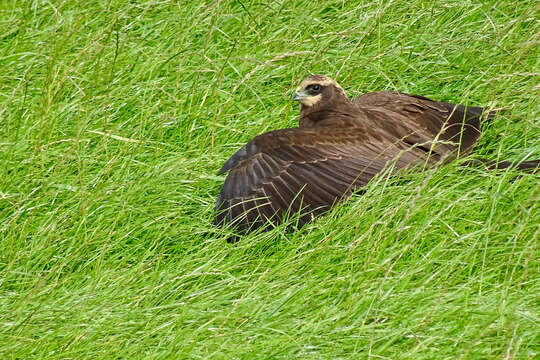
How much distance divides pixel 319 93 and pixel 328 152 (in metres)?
0.70

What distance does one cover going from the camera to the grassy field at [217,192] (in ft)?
13.3

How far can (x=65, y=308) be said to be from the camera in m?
4.38

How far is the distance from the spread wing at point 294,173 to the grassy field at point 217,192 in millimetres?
179

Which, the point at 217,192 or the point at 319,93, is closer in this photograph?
the point at 217,192

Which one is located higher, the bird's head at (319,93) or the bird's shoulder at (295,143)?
the bird's head at (319,93)

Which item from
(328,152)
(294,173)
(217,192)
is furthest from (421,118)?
(217,192)

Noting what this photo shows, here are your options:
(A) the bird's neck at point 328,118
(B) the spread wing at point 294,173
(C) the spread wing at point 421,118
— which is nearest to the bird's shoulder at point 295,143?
(B) the spread wing at point 294,173

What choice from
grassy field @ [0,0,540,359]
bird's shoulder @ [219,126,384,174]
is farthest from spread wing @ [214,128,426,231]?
grassy field @ [0,0,540,359]

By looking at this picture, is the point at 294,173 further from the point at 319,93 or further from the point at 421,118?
the point at 421,118

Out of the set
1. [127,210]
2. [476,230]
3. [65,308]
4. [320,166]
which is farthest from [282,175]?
[65,308]

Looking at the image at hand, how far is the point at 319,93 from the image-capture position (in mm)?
6129

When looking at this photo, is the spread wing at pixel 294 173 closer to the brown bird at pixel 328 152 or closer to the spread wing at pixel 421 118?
the brown bird at pixel 328 152

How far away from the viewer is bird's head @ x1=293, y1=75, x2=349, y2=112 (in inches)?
242

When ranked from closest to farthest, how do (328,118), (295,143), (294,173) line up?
(294,173) < (295,143) < (328,118)
